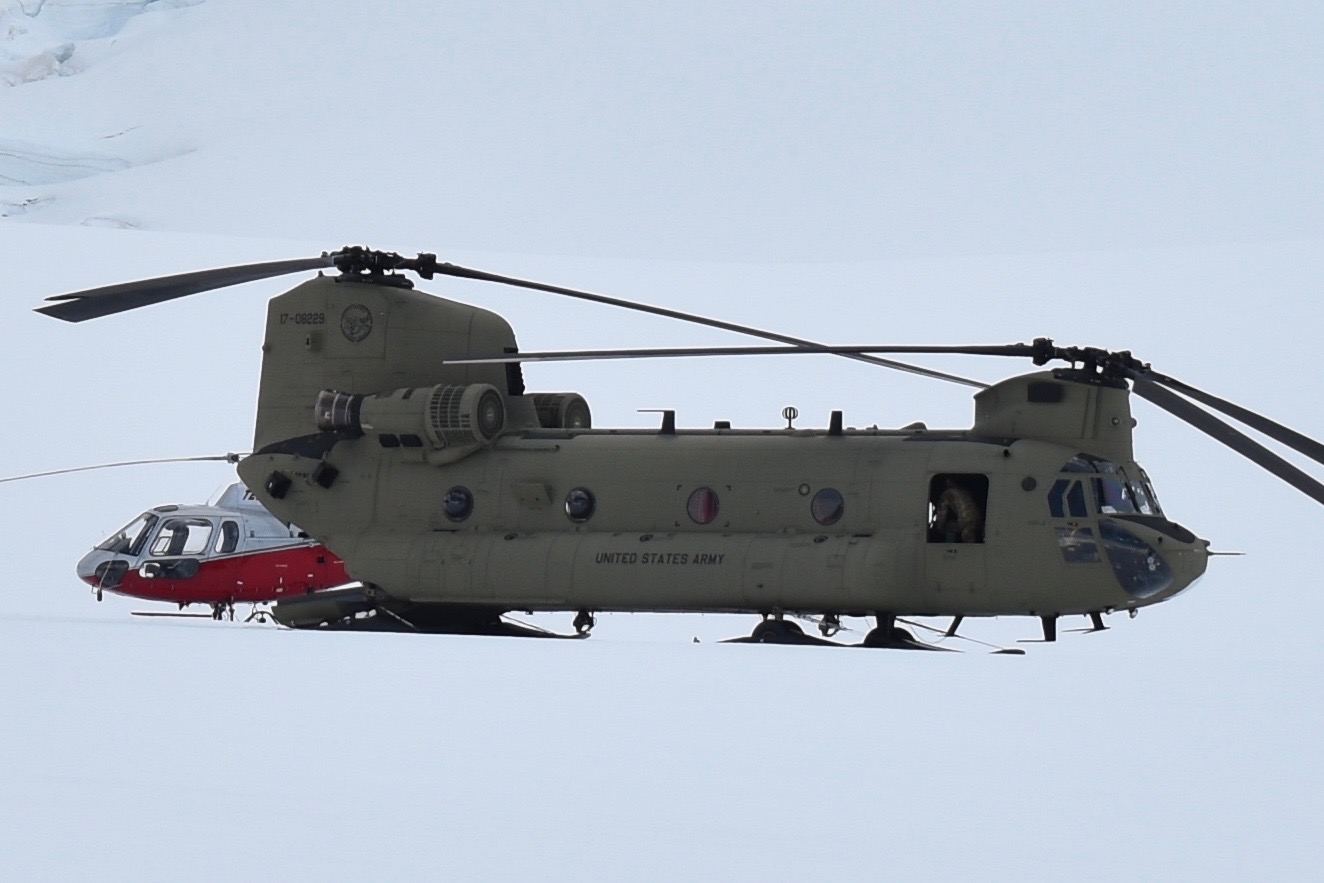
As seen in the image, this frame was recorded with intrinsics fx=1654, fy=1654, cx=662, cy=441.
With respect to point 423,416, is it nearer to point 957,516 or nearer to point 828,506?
point 828,506

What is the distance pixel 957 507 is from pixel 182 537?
822 cm

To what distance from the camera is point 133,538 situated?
16.8m

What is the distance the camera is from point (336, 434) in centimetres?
1440

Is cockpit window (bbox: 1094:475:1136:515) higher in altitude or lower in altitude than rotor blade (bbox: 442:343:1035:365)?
lower

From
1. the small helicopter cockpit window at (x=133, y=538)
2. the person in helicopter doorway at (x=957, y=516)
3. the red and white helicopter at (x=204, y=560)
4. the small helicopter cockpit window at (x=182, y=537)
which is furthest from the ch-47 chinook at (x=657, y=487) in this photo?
the small helicopter cockpit window at (x=133, y=538)

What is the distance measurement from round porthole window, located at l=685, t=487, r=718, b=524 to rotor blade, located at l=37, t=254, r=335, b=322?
3.66 m

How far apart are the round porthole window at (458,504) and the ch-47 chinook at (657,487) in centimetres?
2

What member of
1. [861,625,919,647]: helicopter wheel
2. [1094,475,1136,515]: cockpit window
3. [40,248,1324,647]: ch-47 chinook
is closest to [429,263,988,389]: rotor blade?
[40,248,1324,647]: ch-47 chinook

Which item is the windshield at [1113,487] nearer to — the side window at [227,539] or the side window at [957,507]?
the side window at [957,507]

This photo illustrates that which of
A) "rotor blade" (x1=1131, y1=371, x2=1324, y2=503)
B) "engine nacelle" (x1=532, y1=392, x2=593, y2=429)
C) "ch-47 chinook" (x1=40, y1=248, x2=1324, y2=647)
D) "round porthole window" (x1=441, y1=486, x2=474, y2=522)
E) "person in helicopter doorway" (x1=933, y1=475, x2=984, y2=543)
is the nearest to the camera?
"rotor blade" (x1=1131, y1=371, x2=1324, y2=503)

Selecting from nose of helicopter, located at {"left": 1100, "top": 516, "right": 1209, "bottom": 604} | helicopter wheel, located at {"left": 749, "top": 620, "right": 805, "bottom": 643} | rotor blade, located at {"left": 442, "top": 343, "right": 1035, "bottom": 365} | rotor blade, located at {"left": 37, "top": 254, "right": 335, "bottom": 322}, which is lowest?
helicopter wheel, located at {"left": 749, "top": 620, "right": 805, "bottom": 643}

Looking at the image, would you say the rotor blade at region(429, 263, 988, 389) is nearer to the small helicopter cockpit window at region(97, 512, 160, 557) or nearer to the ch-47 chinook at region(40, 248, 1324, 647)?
the ch-47 chinook at region(40, 248, 1324, 647)

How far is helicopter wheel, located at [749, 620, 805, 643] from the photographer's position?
Answer: 1275 centimetres

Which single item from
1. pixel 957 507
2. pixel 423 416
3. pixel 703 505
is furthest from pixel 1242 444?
pixel 423 416
